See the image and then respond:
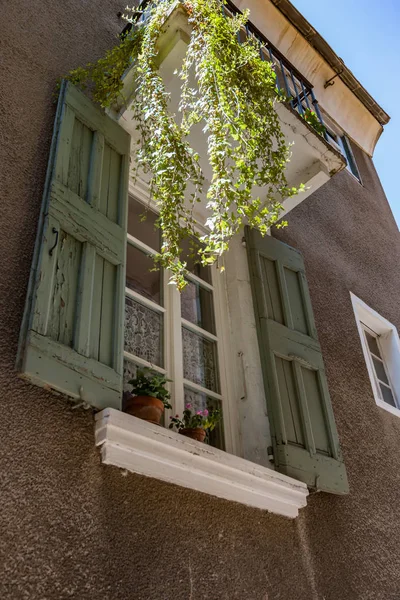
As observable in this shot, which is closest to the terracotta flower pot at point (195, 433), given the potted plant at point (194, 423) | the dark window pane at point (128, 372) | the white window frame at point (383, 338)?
the potted plant at point (194, 423)

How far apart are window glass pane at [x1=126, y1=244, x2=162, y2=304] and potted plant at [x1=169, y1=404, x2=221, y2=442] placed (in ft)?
3.10

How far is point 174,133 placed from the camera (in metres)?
3.70

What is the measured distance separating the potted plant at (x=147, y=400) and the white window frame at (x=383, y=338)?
2.93 metres

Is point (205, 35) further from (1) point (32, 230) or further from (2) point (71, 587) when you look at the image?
(2) point (71, 587)

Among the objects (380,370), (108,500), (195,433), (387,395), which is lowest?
(108,500)

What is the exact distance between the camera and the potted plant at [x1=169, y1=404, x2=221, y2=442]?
125 inches

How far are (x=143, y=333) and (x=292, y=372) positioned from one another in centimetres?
112

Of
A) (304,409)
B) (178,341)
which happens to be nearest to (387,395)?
(304,409)

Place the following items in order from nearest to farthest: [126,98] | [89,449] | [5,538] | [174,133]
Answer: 1. [5,538]
2. [89,449]
3. [174,133]
4. [126,98]

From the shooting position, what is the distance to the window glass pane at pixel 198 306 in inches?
164

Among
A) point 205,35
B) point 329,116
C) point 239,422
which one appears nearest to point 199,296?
point 239,422

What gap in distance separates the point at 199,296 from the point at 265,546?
192cm

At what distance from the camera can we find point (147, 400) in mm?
2961

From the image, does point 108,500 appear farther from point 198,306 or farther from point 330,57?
point 330,57
